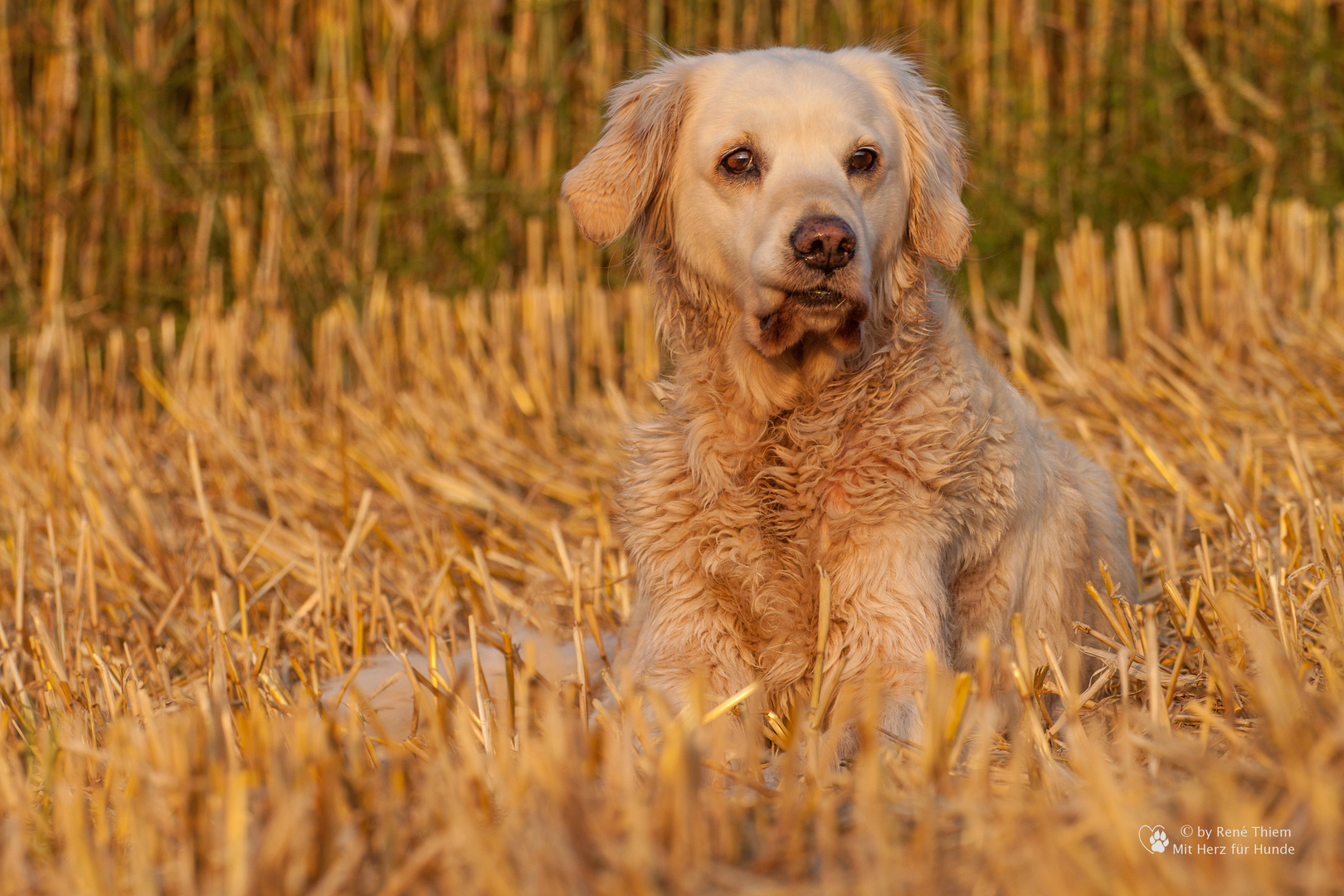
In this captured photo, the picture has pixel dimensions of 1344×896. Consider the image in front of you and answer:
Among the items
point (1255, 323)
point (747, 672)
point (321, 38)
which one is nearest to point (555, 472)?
point (747, 672)

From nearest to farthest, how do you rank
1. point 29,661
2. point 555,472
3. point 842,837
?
point 842,837, point 29,661, point 555,472

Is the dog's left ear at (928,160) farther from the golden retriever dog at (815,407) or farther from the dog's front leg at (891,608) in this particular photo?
the dog's front leg at (891,608)

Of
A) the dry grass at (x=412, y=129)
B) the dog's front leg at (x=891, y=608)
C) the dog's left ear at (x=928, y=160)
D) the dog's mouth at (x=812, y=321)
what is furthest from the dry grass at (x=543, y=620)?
the dog's left ear at (x=928, y=160)

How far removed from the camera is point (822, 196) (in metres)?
2.20

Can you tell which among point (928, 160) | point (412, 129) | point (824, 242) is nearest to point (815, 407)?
point (824, 242)

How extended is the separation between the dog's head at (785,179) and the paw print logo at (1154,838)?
1149 millimetres

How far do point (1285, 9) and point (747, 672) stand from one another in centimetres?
540

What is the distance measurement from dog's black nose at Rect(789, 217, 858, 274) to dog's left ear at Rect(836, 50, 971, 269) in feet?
1.10

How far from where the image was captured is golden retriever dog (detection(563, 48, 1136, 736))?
2.16m

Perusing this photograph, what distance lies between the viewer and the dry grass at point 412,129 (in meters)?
5.65

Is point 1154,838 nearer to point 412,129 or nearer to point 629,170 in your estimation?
point 629,170

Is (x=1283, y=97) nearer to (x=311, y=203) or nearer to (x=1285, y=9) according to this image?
(x=1285, y=9)

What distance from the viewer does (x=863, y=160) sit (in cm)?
237

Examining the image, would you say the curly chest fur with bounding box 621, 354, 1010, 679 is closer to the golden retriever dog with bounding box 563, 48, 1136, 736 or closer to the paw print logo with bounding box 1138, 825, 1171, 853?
the golden retriever dog with bounding box 563, 48, 1136, 736
